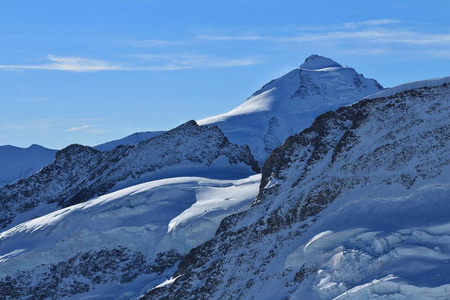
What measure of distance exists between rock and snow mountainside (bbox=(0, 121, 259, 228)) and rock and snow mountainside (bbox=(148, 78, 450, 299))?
30.9 meters

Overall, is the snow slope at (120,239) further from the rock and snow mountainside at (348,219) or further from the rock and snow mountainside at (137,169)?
the rock and snow mountainside at (137,169)

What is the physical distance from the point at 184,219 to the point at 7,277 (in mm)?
24692

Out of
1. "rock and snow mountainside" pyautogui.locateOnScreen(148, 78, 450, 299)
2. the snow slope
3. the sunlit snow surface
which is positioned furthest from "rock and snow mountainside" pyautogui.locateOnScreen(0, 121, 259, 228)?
the sunlit snow surface

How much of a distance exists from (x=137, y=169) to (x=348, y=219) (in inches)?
2106

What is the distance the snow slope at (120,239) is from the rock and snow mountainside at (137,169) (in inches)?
367

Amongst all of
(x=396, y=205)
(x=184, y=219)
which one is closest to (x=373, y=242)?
(x=396, y=205)

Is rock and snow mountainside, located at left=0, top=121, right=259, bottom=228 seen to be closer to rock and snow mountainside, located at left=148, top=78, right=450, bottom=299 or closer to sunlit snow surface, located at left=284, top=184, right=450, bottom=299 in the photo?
rock and snow mountainside, located at left=148, top=78, right=450, bottom=299

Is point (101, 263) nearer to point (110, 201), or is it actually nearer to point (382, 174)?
point (110, 201)

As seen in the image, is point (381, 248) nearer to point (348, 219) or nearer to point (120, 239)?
point (348, 219)

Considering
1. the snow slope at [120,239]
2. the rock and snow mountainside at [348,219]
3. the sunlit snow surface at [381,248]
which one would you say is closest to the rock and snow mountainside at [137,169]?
the snow slope at [120,239]

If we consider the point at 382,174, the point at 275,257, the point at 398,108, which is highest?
the point at 398,108

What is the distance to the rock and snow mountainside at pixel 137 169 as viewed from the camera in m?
120

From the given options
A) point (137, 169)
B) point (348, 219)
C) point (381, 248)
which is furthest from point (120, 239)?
point (381, 248)

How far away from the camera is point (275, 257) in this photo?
254 ft
